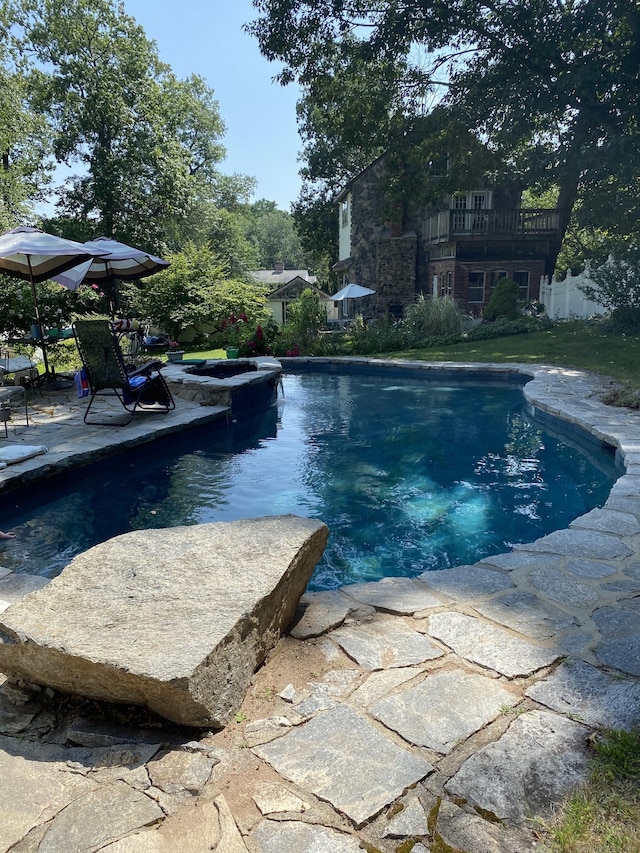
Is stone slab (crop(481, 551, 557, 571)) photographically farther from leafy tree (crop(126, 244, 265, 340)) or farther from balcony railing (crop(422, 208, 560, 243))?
balcony railing (crop(422, 208, 560, 243))

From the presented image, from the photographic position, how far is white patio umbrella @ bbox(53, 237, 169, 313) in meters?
8.90

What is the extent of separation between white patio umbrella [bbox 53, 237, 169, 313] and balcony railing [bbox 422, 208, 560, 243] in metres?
14.4

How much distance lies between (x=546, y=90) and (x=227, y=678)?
15.8 metres

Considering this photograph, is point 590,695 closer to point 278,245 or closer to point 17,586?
point 17,586

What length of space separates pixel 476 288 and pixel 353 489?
18.6m

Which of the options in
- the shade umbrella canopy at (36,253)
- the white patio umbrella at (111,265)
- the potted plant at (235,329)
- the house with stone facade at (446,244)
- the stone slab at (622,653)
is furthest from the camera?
the house with stone facade at (446,244)

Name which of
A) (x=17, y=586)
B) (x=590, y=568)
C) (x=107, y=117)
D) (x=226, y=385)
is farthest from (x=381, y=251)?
(x=17, y=586)

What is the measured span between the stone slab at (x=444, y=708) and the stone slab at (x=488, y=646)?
14 centimetres

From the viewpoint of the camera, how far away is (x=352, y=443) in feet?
25.1

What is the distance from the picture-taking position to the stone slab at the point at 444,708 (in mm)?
1888

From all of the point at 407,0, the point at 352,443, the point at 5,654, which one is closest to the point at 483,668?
the point at 5,654

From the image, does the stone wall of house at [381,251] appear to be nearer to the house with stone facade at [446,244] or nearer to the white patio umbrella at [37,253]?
A: the house with stone facade at [446,244]

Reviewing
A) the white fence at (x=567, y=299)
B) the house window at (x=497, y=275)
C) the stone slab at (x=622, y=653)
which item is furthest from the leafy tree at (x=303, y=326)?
the stone slab at (x=622, y=653)

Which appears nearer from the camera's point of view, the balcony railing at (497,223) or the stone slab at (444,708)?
the stone slab at (444,708)
